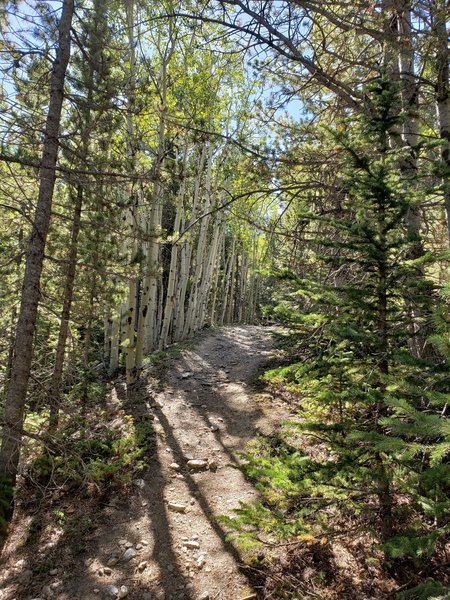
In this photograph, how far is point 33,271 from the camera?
466 cm

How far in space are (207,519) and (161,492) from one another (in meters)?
0.87

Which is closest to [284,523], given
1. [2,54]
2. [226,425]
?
[226,425]

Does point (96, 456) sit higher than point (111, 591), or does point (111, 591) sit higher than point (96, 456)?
point (96, 456)

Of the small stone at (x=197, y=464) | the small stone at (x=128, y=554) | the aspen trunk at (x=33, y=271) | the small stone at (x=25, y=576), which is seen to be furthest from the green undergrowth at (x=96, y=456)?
the small stone at (x=128, y=554)

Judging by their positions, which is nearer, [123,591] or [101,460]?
[123,591]

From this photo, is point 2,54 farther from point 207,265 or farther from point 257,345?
point 207,265

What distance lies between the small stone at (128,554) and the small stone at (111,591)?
0.35m

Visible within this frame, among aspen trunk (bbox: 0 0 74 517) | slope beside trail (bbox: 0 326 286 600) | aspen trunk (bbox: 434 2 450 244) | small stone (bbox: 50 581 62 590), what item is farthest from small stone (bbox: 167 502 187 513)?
aspen trunk (bbox: 434 2 450 244)

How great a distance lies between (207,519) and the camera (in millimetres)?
4418

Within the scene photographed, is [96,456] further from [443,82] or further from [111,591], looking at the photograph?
[443,82]

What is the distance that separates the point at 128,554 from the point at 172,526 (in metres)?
0.57

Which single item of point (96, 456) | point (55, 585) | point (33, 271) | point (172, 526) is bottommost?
point (55, 585)

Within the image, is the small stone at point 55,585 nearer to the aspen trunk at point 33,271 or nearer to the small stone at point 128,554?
the small stone at point 128,554

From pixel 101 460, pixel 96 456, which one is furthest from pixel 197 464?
pixel 96 456
